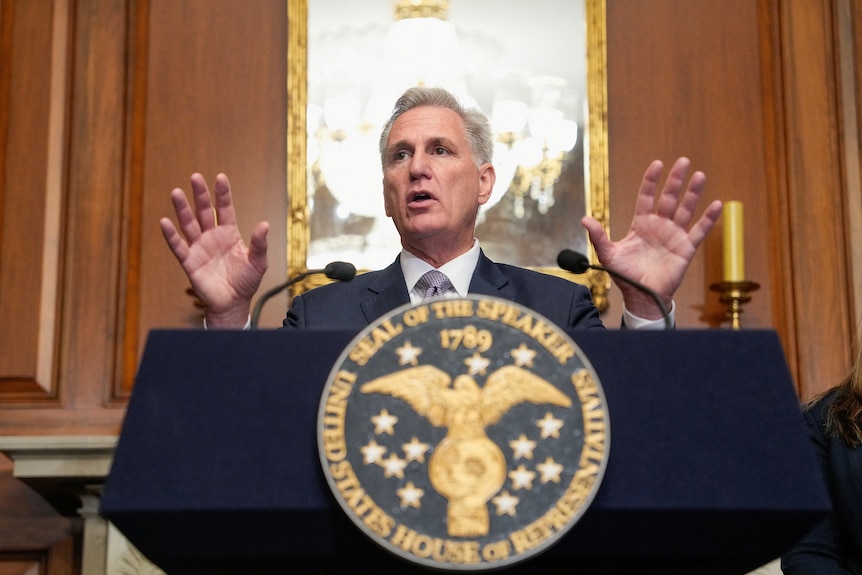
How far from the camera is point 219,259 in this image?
195 centimetres

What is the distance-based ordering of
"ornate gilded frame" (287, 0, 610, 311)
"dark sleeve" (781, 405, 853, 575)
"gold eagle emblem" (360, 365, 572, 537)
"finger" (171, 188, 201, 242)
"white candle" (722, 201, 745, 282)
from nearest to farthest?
"gold eagle emblem" (360, 365, 572, 537)
"finger" (171, 188, 201, 242)
"dark sleeve" (781, 405, 853, 575)
"white candle" (722, 201, 745, 282)
"ornate gilded frame" (287, 0, 610, 311)

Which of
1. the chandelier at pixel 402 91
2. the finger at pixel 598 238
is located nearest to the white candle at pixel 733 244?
the chandelier at pixel 402 91

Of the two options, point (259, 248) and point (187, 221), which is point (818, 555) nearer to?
point (259, 248)

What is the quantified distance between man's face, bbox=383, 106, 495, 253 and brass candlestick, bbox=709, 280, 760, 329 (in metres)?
1.01

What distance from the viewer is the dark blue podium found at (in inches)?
49.4

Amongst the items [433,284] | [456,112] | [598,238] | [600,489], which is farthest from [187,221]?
[600,489]

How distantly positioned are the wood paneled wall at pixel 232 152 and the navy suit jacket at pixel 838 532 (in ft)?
4.14

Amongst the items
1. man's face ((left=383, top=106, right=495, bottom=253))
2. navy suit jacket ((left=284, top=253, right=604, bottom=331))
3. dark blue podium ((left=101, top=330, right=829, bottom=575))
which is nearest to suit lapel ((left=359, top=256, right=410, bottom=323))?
navy suit jacket ((left=284, top=253, right=604, bottom=331))

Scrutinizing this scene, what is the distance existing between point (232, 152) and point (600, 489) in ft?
8.33

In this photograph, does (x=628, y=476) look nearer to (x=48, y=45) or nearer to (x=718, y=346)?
(x=718, y=346)

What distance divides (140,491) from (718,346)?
0.70 metres

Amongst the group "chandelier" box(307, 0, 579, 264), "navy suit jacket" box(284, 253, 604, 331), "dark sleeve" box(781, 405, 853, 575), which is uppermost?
"chandelier" box(307, 0, 579, 264)

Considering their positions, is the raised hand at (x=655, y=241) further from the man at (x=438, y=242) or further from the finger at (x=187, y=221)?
the finger at (x=187, y=221)

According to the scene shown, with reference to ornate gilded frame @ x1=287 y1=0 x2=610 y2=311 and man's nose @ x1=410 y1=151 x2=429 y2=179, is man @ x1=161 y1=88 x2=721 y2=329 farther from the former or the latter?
ornate gilded frame @ x1=287 y1=0 x2=610 y2=311
